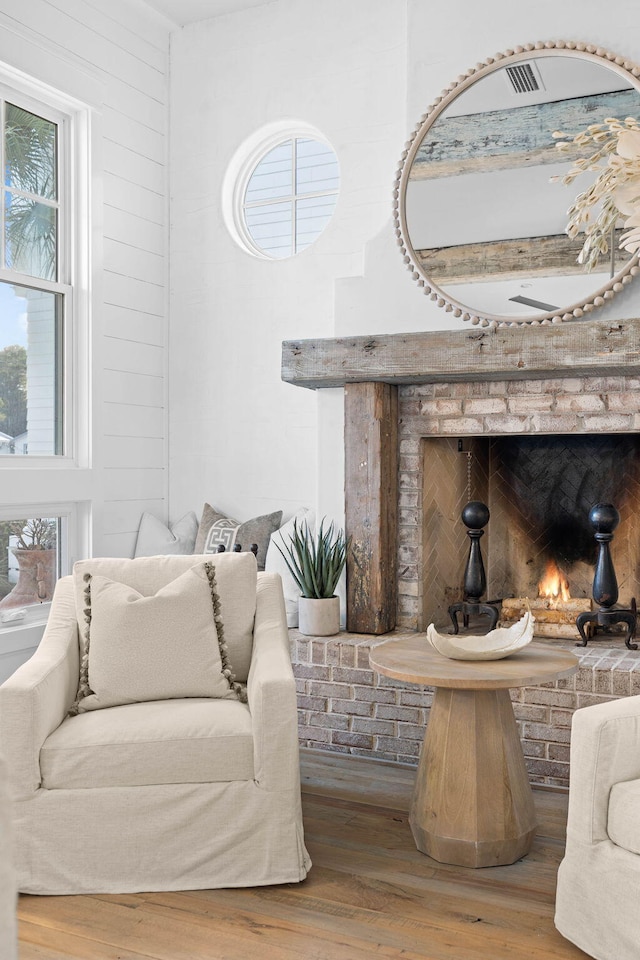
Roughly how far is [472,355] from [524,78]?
1.08 m

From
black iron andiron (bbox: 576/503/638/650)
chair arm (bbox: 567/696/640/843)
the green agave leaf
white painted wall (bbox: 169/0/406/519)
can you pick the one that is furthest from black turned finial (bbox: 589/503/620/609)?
chair arm (bbox: 567/696/640/843)

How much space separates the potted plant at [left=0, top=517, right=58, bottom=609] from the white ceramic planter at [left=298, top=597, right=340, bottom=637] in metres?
1.17

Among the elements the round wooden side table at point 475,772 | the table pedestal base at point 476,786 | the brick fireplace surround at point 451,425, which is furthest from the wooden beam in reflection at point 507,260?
the table pedestal base at point 476,786

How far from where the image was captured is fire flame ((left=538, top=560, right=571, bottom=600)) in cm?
385

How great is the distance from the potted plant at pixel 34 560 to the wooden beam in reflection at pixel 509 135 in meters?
2.13

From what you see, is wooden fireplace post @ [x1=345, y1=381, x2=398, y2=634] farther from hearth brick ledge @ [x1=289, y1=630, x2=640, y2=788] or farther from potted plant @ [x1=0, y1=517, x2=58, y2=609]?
potted plant @ [x1=0, y1=517, x2=58, y2=609]

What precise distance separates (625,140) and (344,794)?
8.03 ft

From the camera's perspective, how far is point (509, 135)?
10.9ft

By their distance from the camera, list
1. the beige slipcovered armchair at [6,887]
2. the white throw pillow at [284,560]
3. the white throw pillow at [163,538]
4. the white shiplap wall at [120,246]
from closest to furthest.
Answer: the beige slipcovered armchair at [6,887]
the white throw pillow at [284,560]
the white shiplap wall at [120,246]
the white throw pillow at [163,538]

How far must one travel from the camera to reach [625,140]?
107 cm

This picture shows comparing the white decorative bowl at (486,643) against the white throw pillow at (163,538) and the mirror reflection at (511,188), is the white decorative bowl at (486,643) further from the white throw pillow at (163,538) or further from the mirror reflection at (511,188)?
the white throw pillow at (163,538)

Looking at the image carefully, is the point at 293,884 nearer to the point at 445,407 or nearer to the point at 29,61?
the point at 445,407

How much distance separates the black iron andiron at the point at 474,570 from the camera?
353 centimetres

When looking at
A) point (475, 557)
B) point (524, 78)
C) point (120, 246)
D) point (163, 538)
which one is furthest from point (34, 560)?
point (524, 78)
